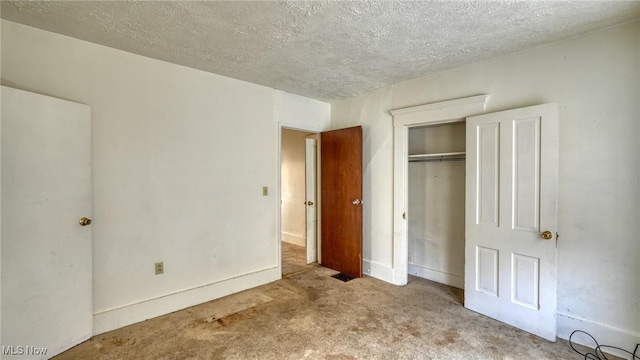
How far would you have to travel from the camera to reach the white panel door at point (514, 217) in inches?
91.0

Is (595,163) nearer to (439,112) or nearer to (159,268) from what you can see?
(439,112)

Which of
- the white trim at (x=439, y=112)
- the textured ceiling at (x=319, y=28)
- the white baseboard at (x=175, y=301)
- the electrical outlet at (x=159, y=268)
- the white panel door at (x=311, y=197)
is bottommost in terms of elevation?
the white baseboard at (x=175, y=301)

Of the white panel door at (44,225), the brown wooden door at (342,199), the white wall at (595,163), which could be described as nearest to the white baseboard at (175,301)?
the white panel door at (44,225)

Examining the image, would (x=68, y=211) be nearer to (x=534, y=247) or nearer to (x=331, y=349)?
(x=331, y=349)

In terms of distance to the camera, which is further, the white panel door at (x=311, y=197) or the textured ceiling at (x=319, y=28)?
the white panel door at (x=311, y=197)

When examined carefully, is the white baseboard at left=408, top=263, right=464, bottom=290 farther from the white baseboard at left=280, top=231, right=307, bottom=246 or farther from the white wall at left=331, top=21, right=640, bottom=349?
the white baseboard at left=280, top=231, right=307, bottom=246

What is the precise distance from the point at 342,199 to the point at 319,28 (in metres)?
2.23

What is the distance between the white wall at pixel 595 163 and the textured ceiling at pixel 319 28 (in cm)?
19

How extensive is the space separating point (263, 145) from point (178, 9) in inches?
70.0

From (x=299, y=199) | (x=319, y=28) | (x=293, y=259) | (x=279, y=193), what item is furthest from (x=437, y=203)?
(x=299, y=199)

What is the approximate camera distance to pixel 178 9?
186 centimetres

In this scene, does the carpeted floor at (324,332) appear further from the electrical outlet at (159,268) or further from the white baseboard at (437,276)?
the electrical outlet at (159,268)

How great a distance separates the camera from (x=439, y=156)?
11.3ft

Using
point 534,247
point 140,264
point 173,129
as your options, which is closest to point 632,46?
point 534,247
